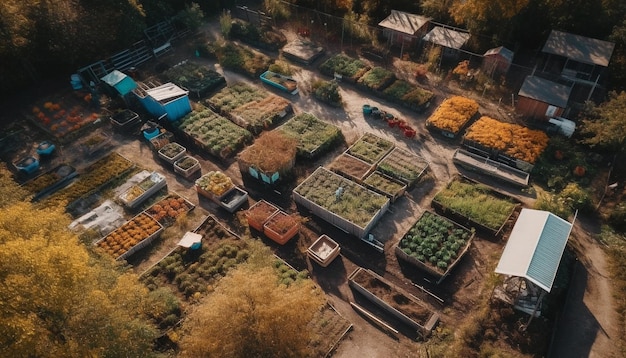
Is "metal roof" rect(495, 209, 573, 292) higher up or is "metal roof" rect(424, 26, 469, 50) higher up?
"metal roof" rect(424, 26, 469, 50)

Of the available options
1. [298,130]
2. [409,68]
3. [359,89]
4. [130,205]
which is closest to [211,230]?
[130,205]

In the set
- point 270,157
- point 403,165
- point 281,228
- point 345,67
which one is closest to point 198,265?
point 281,228

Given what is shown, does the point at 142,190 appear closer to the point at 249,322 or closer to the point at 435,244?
the point at 249,322

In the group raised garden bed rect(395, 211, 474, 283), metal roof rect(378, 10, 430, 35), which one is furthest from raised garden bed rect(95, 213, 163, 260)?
metal roof rect(378, 10, 430, 35)

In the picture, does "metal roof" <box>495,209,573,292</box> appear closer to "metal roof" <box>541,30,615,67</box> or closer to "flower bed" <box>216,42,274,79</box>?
"metal roof" <box>541,30,615,67</box>

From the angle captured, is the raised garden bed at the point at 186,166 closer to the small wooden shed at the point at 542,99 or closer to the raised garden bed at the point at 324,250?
the raised garden bed at the point at 324,250

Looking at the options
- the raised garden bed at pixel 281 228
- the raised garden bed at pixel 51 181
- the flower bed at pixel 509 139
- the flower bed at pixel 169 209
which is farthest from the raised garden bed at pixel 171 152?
the flower bed at pixel 509 139
